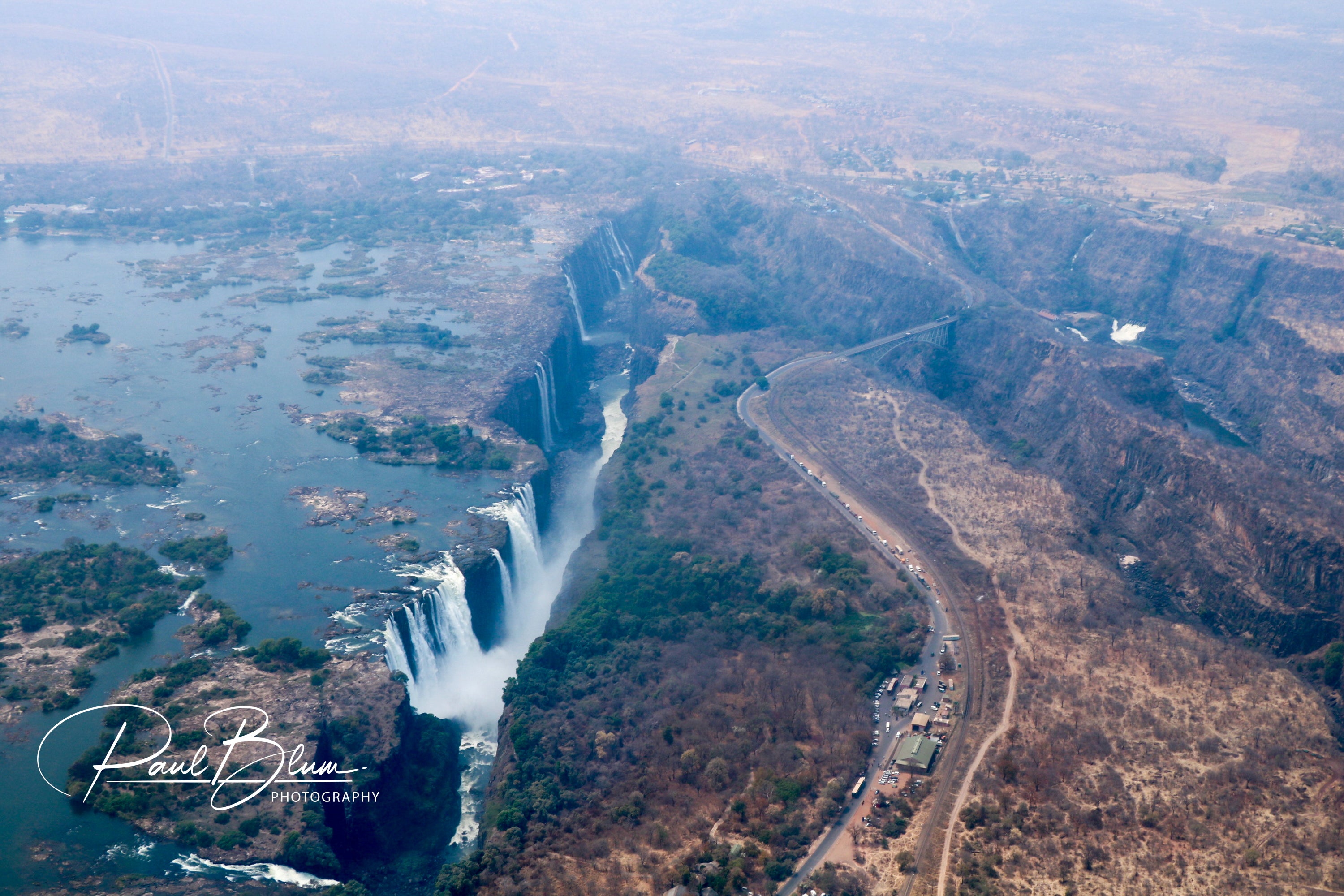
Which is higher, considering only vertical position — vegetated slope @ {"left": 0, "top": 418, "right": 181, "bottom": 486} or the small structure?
vegetated slope @ {"left": 0, "top": 418, "right": 181, "bottom": 486}

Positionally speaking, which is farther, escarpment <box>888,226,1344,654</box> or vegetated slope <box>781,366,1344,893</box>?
escarpment <box>888,226,1344,654</box>

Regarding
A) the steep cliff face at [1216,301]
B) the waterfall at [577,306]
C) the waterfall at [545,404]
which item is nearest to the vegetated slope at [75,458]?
the waterfall at [545,404]

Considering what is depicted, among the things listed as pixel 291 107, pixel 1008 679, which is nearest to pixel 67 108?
pixel 291 107

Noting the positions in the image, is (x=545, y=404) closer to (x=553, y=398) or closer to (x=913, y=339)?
(x=553, y=398)

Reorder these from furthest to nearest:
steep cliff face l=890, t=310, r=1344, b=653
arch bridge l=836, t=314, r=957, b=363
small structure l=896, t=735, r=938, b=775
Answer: arch bridge l=836, t=314, r=957, b=363 → steep cliff face l=890, t=310, r=1344, b=653 → small structure l=896, t=735, r=938, b=775

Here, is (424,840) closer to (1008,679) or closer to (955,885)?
(955,885)

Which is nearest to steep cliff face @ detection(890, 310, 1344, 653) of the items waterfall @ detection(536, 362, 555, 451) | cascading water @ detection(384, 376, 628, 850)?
A: waterfall @ detection(536, 362, 555, 451)

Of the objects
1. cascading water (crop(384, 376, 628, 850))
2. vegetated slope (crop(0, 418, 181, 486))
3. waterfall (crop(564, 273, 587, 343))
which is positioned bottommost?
cascading water (crop(384, 376, 628, 850))

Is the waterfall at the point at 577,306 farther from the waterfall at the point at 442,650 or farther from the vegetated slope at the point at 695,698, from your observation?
the waterfall at the point at 442,650

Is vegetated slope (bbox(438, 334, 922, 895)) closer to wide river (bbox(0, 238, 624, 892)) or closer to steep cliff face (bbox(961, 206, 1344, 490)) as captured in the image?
wide river (bbox(0, 238, 624, 892))
